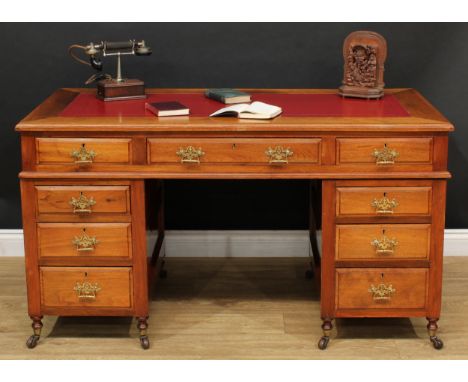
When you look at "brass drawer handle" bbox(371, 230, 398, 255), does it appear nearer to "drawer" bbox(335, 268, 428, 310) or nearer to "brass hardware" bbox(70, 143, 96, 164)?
"drawer" bbox(335, 268, 428, 310)

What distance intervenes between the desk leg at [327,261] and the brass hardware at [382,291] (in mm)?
154

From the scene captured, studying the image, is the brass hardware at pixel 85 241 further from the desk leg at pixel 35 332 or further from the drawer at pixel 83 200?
the desk leg at pixel 35 332

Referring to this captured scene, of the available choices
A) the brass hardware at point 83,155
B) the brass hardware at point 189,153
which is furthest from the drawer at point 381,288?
the brass hardware at point 83,155

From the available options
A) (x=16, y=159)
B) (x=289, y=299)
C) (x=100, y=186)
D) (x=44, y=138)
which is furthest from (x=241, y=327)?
(x=16, y=159)

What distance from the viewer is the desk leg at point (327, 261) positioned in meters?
3.44

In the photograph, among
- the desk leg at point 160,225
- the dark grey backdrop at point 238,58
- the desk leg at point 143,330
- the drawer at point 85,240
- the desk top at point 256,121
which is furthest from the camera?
the dark grey backdrop at point 238,58

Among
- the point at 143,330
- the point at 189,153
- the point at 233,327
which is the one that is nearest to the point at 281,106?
the point at 189,153

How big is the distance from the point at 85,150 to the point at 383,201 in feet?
3.67

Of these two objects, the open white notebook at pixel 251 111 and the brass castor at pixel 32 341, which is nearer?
the open white notebook at pixel 251 111

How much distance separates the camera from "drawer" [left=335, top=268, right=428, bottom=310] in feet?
11.5

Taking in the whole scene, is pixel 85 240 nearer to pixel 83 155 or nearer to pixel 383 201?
pixel 83 155

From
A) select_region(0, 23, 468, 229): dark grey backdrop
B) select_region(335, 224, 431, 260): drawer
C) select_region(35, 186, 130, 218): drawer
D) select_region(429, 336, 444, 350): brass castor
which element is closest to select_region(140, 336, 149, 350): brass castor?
select_region(35, 186, 130, 218): drawer

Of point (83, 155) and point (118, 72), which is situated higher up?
point (118, 72)

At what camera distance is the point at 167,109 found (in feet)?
11.5
